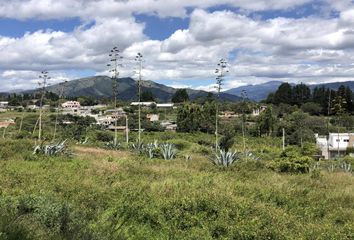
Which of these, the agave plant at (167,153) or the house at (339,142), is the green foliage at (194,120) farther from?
the agave plant at (167,153)

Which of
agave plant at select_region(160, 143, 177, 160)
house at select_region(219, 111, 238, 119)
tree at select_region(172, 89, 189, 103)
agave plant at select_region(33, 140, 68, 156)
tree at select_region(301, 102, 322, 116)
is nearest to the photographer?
agave plant at select_region(33, 140, 68, 156)

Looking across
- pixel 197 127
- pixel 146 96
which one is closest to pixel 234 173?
pixel 197 127

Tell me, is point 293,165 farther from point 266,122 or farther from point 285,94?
point 285,94

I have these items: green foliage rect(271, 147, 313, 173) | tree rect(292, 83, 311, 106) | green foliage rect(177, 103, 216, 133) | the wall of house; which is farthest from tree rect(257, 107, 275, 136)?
green foliage rect(271, 147, 313, 173)

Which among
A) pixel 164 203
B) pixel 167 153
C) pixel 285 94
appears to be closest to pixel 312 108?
pixel 285 94

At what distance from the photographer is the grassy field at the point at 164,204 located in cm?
877

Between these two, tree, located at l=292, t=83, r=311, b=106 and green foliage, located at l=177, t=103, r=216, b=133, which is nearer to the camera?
green foliage, located at l=177, t=103, r=216, b=133

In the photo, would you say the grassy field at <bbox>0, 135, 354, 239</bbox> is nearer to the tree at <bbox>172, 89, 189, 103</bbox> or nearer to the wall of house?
the wall of house

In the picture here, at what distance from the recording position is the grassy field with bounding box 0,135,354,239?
28.8 feet

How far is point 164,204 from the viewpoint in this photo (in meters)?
10.7

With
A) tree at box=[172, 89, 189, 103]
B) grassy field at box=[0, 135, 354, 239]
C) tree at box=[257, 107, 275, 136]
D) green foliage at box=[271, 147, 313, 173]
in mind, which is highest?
tree at box=[172, 89, 189, 103]

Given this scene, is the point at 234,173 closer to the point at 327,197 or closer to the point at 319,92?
the point at 327,197

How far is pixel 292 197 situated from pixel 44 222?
23.0 feet

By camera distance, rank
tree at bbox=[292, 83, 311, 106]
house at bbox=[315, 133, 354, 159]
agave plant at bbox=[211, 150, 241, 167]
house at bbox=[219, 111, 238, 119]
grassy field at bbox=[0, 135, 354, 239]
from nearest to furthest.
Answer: grassy field at bbox=[0, 135, 354, 239]
agave plant at bbox=[211, 150, 241, 167]
house at bbox=[315, 133, 354, 159]
house at bbox=[219, 111, 238, 119]
tree at bbox=[292, 83, 311, 106]
